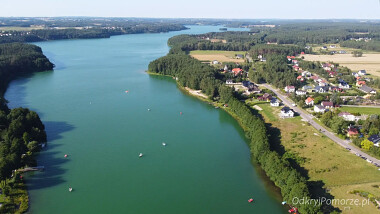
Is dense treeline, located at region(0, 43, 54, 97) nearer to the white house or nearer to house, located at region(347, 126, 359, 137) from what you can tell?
house, located at region(347, 126, 359, 137)

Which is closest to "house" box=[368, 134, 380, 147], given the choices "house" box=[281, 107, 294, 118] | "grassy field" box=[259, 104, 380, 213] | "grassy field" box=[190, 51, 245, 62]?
"grassy field" box=[259, 104, 380, 213]

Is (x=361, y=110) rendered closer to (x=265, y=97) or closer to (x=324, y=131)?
(x=324, y=131)

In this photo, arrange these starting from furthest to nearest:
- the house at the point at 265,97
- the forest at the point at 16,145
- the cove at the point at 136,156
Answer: the house at the point at 265,97, the cove at the point at 136,156, the forest at the point at 16,145

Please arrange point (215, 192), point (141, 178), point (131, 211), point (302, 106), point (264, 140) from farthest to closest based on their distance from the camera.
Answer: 1. point (302, 106)
2. point (264, 140)
3. point (141, 178)
4. point (215, 192)
5. point (131, 211)

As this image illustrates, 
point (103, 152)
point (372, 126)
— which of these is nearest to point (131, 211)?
point (103, 152)

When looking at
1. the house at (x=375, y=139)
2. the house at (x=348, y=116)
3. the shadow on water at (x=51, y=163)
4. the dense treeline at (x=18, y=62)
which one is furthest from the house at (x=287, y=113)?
the dense treeline at (x=18, y=62)

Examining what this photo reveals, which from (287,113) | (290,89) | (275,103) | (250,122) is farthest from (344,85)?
(250,122)

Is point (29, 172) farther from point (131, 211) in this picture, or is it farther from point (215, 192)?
point (215, 192)

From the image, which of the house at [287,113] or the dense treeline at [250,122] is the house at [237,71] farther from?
the house at [287,113]
